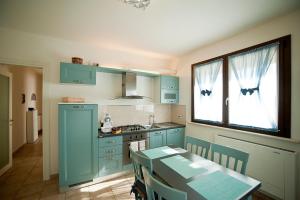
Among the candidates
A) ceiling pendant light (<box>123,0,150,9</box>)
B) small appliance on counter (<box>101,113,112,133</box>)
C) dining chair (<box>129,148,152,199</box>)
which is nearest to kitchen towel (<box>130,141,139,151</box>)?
small appliance on counter (<box>101,113,112,133</box>)

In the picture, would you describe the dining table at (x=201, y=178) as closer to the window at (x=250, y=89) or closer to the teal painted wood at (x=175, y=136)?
the window at (x=250, y=89)

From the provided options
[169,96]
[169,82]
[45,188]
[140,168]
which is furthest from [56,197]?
[169,82]

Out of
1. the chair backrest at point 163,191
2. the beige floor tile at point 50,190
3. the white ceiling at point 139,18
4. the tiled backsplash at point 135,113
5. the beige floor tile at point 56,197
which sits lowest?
the beige floor tile at point 56,197

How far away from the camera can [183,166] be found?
1425 millimetres

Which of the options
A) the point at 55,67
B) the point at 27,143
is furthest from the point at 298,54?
the point at 27,143

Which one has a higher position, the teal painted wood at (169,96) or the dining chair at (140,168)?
the teal painted wood at (169,96)

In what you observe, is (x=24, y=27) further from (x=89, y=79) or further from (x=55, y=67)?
(x=89, y=79)

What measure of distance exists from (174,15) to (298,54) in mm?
1658

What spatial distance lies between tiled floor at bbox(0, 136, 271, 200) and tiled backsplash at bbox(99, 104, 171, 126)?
1.15 metres

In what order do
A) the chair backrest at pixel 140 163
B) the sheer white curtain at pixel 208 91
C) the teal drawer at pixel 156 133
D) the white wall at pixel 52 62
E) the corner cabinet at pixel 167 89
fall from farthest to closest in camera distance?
the corner cabinet at pixel 167 89, the teal drawer at pixel 156 133, the sheer white curtain at pixel 208 91, the white wall at pixel 52 62, the chair backrest at pixel 140 163

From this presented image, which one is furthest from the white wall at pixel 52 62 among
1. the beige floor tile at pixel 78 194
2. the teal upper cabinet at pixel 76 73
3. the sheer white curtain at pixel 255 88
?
the sheer white curtain at pixel 255 88

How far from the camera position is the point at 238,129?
240cm

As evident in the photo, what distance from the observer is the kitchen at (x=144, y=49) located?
5.87ft

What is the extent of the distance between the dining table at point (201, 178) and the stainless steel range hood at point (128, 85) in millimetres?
1606
